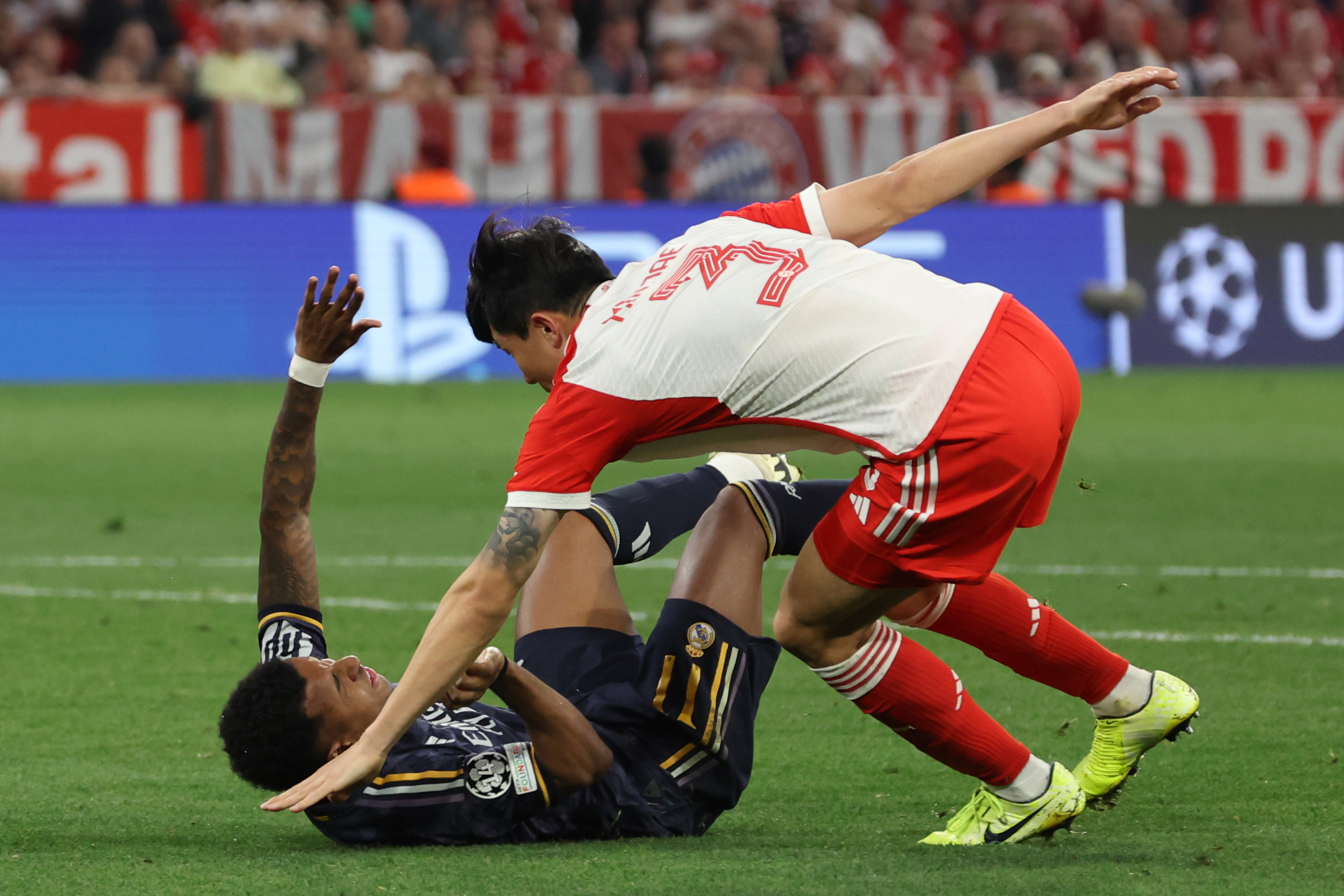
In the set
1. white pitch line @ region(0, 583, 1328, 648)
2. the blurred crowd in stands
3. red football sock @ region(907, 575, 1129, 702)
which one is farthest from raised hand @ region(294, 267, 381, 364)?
the blurred crowd in stands

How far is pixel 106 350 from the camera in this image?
13367mm

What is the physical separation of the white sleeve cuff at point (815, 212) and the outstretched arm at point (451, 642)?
92cm

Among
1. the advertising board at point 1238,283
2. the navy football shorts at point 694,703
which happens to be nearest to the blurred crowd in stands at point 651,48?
the advertising board at point 1238,283

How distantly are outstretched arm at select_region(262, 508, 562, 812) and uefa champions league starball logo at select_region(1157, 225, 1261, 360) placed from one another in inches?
475

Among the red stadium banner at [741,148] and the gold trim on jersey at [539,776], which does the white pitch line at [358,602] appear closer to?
the gold trim on jersey at [539,776]

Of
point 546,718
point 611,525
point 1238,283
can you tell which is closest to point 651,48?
point 1238,283

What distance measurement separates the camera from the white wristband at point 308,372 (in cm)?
409

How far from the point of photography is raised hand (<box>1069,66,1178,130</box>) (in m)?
3.70

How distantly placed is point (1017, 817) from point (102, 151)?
38.1 ft

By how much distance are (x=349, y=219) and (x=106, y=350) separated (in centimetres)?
201

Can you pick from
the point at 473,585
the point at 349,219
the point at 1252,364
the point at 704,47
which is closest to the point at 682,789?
the point at 473,585

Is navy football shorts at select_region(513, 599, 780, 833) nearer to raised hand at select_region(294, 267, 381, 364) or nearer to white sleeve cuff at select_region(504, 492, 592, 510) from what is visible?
white sleeve cuff at select_region(504, 492, 592, 510)

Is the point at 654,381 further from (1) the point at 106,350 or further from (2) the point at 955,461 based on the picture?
(1) the point at 106,350

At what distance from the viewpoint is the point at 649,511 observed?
4242 millimetres
